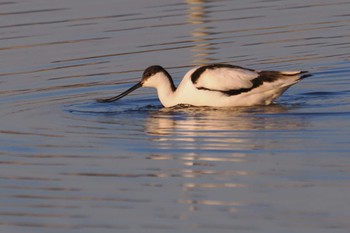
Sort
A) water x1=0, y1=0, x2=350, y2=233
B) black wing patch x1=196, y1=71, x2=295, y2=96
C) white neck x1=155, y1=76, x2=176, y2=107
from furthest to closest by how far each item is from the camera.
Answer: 1. white neck x1=155, y1=76, x2=176, y2=107
2. black wing patch x1=196, y1=71, x2=295, y2=96
3. water x1=0, y1=0, x2=350, y2=233

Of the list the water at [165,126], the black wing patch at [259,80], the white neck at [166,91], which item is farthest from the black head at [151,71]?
the black wing patch at [259,80]

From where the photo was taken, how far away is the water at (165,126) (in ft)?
31.4

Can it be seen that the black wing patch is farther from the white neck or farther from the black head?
the black head

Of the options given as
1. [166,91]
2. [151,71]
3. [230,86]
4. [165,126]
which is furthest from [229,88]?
[165,126]

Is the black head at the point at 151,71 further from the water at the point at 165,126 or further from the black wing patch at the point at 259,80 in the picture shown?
the black wing patch at the point at 259,80

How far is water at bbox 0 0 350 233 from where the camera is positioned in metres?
9.59

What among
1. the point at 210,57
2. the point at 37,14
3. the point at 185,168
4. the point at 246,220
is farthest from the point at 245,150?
the point at 37,14

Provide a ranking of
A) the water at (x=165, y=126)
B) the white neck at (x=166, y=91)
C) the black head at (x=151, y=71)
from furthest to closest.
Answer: the black head at (x=151, y=71)
the white neck at (x=166, y=91)
the water at (x=165, y=126)

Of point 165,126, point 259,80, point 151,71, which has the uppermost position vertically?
point 151,71

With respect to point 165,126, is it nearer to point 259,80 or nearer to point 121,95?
point 259,80

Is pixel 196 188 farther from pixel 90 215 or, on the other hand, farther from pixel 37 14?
pixel 37 14

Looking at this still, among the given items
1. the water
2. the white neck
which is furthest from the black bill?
the white neck

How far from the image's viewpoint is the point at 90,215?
956cm

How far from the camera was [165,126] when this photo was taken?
14000 millimetres
